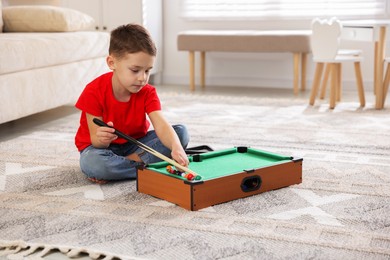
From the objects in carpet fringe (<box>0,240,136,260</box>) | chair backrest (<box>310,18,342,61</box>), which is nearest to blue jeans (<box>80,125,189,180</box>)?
carpet fringe (<box>0,240,136,260</box>)

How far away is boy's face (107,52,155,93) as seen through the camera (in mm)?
1696

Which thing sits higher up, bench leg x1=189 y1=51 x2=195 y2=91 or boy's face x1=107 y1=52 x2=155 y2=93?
boy's face x1=107 y1=52 x2=155 y2=93

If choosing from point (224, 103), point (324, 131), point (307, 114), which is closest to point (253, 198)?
point (324, 131)

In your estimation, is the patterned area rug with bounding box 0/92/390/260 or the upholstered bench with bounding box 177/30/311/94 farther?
the upholstered bench with bounding box 177/30/311/94

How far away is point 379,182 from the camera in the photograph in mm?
1820

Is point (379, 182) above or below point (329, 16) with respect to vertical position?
below

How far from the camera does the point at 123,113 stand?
1.86 m

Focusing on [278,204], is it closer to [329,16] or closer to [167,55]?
[329,16]

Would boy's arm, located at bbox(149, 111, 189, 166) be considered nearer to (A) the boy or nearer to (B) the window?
(A) the boy

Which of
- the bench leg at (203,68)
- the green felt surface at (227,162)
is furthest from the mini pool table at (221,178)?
the bench leg at (203,68)

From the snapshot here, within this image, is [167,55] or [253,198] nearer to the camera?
[253,198]

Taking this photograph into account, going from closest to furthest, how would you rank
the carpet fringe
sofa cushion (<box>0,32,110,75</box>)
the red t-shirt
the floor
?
the carpet fringe < the red t-shirt < sofa cushion (<box>0,32,110,75</box>) < the floor

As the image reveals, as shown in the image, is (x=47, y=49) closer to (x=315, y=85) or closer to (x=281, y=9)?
(x=315, y=85)

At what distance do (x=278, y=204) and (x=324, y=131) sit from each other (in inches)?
42.9
